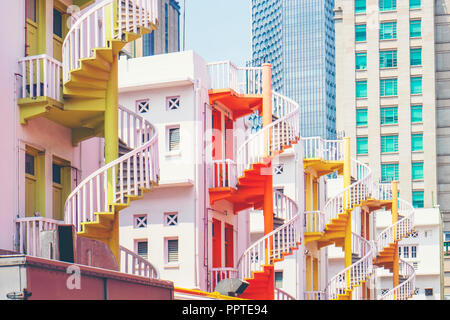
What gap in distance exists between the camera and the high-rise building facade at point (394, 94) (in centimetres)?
8569

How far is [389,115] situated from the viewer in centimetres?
8600

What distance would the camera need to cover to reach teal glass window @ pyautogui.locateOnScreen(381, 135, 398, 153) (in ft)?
283

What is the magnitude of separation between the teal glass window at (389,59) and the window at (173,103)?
59924 mm

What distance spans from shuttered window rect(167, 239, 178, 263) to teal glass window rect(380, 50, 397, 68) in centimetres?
6100

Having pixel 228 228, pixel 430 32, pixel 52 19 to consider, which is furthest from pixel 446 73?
pixel 52 19

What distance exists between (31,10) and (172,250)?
9.39 meters

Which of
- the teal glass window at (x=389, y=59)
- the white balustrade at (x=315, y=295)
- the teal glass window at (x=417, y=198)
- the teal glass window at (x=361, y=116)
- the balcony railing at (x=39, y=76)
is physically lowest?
the white balustrade at (x=315, y=295)

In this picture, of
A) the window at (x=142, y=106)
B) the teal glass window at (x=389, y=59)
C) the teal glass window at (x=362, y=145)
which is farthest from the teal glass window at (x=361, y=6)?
the window at (x=142, y=106)

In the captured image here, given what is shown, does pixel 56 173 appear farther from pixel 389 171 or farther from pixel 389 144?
pixel 389 144

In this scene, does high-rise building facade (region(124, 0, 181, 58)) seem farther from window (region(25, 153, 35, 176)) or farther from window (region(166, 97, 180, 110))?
window (region(25, 153, 35, 176))

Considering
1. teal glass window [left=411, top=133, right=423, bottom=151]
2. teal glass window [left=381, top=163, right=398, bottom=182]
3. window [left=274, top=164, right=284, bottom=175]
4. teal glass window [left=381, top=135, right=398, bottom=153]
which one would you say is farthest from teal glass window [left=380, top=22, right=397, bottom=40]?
window [left=274, top=164, right=284, bottom=175]

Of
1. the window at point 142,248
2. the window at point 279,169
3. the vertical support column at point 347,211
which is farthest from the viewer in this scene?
the vertical support column at point 347,211

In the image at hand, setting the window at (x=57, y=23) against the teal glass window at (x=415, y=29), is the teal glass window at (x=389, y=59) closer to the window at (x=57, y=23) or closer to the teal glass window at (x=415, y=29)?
the teal glass window at (x=415, y=29)

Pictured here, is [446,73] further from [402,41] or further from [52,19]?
[52,19]
